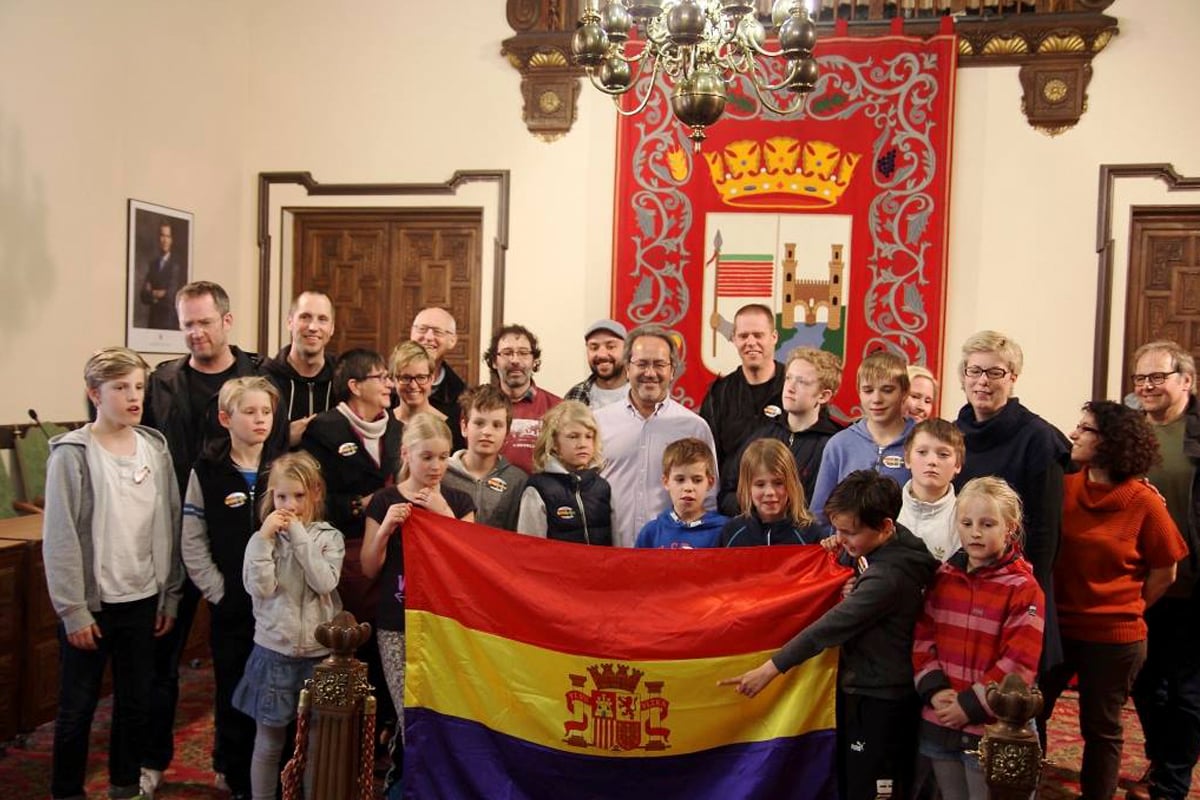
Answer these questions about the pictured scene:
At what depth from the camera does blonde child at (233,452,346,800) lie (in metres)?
3.14

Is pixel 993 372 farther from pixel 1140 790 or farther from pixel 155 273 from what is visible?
pixel 155 273

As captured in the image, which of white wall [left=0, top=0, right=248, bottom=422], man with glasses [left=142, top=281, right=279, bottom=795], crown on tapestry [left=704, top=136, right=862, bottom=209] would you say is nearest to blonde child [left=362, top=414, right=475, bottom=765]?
man with glasses [left=142, top=281, right=279, bottom=795]

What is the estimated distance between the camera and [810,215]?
6.48 metres

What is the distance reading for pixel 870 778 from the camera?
9.29 ft

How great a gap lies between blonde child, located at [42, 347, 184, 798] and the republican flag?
0.94 meters

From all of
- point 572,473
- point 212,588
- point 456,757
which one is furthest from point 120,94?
point 456,757

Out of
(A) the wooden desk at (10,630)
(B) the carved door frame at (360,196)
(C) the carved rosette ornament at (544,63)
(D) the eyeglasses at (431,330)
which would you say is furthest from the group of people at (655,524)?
(C) the carved rosette ornament at (544,63)

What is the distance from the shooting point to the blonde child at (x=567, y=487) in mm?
3426

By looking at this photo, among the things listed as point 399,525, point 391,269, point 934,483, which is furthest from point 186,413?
point 391,269

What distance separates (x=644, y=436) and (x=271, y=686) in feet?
4.98

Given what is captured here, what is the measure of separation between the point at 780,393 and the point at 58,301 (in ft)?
12.4

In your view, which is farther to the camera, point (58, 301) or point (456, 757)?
point (58, 301)

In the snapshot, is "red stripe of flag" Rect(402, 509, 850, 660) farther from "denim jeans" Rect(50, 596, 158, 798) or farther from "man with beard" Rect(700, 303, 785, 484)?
"man with beard" Rect(700, 303, 785, 484)

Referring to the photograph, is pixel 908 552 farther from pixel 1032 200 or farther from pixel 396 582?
pixel 1032 200
